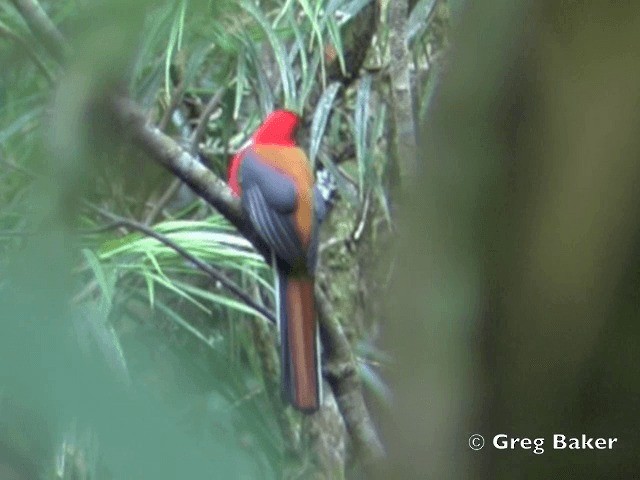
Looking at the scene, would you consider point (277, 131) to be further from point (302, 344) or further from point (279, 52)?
point (302, 344)

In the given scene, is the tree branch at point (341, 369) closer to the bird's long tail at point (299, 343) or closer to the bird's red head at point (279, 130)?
the bird's long tail at point (299, 343)

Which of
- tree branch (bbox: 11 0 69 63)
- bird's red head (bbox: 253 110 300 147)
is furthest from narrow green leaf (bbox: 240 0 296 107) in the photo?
tree branch (bbox: 11 0 69 63)

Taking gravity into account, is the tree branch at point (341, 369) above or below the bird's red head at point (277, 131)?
below

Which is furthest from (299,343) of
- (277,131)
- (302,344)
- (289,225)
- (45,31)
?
(45,31)

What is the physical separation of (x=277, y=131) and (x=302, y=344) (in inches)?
8.6

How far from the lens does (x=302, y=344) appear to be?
1.01m

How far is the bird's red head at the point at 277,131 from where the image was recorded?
3.54 ft

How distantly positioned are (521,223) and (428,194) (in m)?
0.02

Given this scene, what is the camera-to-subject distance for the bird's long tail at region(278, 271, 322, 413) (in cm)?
100

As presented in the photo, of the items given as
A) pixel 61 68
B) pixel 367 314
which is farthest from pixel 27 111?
pixel 367 314

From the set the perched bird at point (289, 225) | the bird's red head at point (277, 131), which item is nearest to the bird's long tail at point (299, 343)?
the perched bird at point (289, 225)

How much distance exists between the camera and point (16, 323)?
223mm

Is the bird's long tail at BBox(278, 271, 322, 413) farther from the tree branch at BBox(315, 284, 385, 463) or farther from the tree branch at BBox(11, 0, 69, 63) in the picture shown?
the tree branch at BBox(11, 0, 69, 63)

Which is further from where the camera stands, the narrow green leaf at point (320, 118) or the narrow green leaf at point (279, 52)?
the narrow green leaf at point (320, 118)
